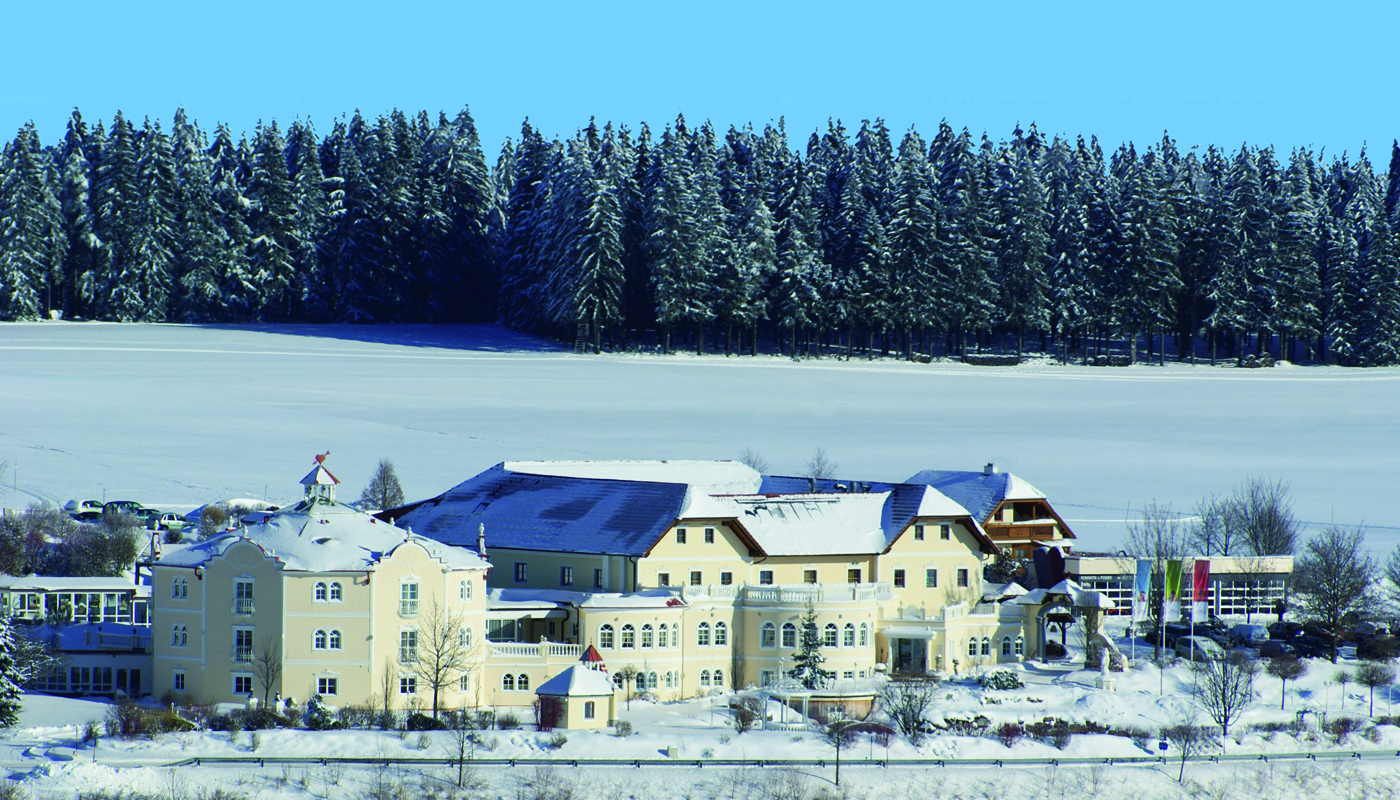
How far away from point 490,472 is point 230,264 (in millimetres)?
89355

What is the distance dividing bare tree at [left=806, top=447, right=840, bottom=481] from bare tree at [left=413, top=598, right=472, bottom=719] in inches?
1323

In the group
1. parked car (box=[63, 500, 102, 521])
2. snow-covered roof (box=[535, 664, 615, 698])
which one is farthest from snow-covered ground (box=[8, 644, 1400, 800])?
parked car (box=[63, 500, 102, 521])

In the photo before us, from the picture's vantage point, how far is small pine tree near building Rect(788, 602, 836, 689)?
50156mm

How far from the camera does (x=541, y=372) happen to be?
12106cm

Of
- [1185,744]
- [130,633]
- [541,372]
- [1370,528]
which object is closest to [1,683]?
[130,633]

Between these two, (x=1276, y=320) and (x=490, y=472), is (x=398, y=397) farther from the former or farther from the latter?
(x=1276, y=320)

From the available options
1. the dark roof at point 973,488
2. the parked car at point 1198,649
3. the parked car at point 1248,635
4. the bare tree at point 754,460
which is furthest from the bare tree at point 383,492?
the parked car at point 1248,635

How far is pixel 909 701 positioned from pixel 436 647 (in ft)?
39.9

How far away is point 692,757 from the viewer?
41875 millimetres

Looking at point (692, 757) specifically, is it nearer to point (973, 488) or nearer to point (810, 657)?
point (810, 657)

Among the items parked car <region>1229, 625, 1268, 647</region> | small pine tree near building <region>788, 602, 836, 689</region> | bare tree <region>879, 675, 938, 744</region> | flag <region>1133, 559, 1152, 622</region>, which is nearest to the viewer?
bare tree <region>879, 675, 938, 744</region>

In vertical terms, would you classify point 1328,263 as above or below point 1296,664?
above

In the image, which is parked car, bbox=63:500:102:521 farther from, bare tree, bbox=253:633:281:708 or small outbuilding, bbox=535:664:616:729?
small outbuilding, bbox=535:664:616:729

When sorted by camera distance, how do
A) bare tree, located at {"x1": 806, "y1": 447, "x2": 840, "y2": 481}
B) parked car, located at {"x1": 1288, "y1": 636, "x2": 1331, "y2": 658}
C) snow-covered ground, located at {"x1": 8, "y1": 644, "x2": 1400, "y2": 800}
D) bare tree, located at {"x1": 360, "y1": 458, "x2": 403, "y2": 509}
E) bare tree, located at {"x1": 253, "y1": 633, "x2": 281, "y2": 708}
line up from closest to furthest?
snow-covered ground, located at {"x1": 8, "y1": 644, "x2": 1400, "y2": 800}
bare tree, located at {"x1": 253, "y1": 633, "x2": 281, "y2": 708}
parked car, located at {"x1": 1288, "y1": 636, "x2": 1331, "y2": 658}
bare tree, located at {"x1": 360, "y1": 458, "x2": 403, "y2": 509}
bare tree, located at {"x1": 806, "y1": 447, "x2": 840, "y2": 481}
